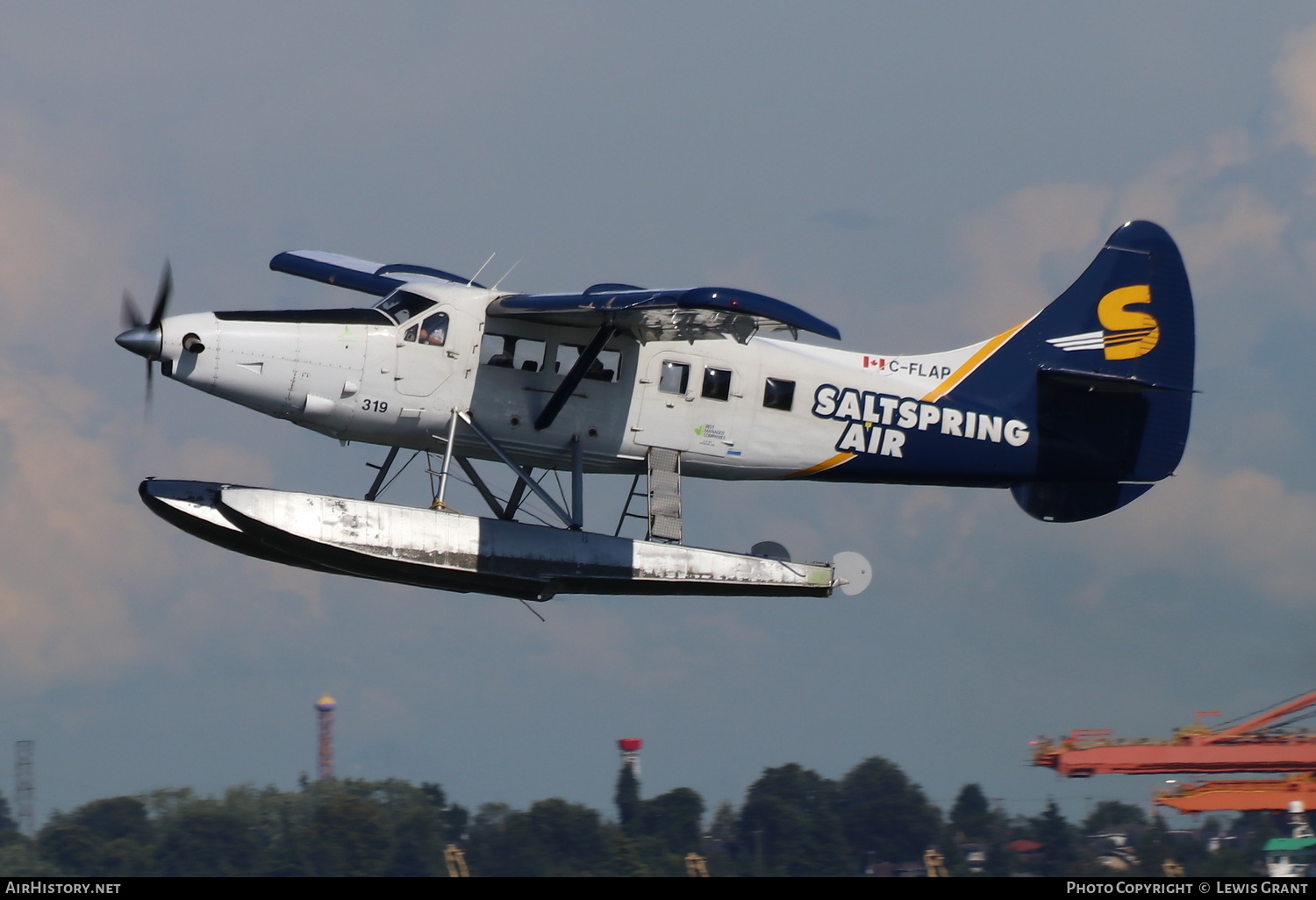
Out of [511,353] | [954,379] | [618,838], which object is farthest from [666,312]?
[618,838]

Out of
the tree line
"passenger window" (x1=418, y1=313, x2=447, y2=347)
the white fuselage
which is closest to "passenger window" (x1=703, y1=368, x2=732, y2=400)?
the white fuselage

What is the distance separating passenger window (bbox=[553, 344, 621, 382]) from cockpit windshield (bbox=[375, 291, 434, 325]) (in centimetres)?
164

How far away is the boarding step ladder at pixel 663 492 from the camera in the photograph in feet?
60.2

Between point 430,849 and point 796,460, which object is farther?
point 430,849

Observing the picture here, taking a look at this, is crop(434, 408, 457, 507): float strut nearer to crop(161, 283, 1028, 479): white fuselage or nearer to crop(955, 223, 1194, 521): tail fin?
crop(161, 283, 1028, 479): white fuselage

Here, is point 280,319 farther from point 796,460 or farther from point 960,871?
point 960,871

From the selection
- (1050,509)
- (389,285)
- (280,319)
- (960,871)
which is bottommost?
(960,871)

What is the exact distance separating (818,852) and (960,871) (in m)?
4.50

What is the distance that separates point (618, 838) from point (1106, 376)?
2579 cm

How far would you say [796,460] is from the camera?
19.1 meters

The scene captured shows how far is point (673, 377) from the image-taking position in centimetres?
1830

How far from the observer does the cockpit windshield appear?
17375mm
